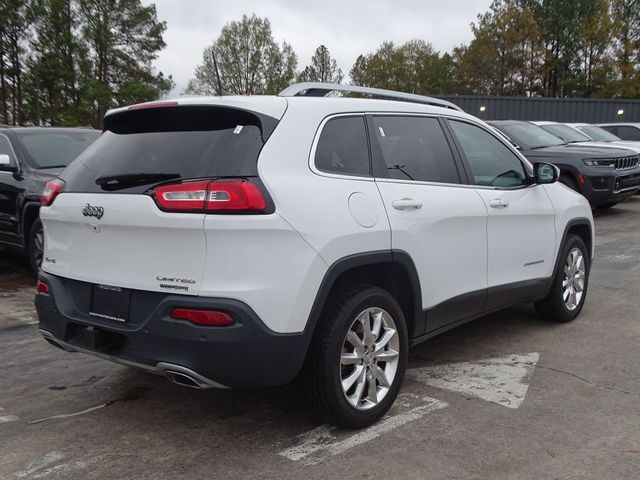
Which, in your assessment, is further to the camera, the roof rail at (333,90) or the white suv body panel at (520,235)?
the white suv body panel at (520,235)

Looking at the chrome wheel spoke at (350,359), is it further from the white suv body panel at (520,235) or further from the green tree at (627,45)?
the green tree at (627,45)

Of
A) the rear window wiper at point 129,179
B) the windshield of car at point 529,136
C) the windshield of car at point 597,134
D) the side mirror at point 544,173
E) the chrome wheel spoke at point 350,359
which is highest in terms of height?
the windshield of car at point 597,134

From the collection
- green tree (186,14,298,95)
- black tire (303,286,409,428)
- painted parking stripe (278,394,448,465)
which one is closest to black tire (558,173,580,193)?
painted parking stripe (278,394,448,465)

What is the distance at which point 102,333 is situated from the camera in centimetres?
320

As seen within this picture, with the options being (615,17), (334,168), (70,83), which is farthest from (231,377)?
(615,17)

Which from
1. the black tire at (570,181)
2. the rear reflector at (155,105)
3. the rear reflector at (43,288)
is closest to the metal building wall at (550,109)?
the black tire at (570,181)

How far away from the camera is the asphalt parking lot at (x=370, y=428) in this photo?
305 centimetres

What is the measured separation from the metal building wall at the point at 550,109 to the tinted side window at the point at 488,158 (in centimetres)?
2141

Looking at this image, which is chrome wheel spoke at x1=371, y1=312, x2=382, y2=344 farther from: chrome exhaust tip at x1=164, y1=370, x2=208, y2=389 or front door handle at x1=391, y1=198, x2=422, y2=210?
chrome exhaust tip at x1=164, y1=370, x2=208, y2=389

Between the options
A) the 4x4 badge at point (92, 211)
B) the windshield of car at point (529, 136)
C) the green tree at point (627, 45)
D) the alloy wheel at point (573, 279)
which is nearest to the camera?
the 4x4 badge at point (92, 211)

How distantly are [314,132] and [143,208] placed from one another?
0.93 meters

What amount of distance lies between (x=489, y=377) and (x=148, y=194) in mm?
2456

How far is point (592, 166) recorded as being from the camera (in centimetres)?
1106

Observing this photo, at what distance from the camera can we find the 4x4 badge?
320 cm
